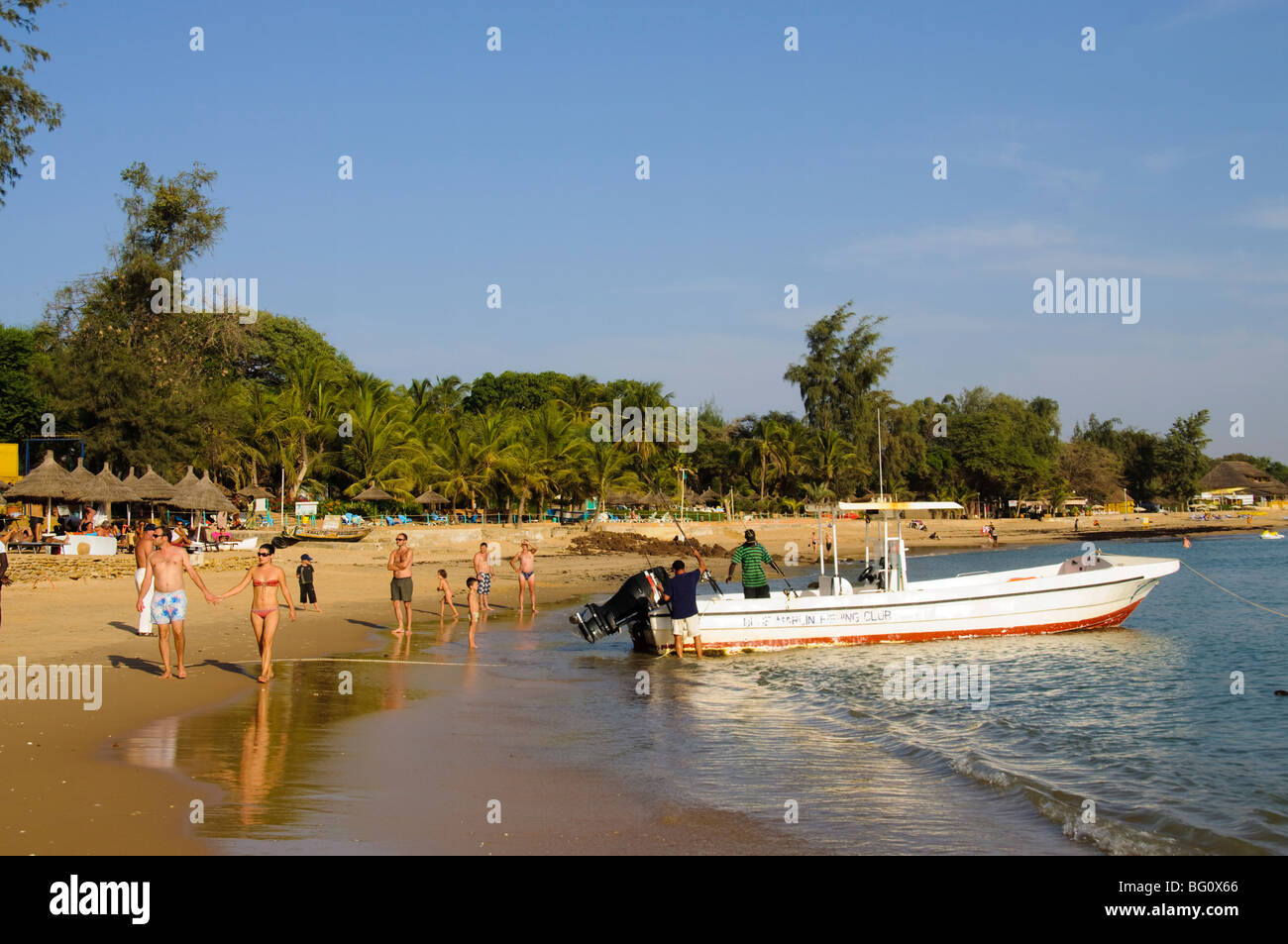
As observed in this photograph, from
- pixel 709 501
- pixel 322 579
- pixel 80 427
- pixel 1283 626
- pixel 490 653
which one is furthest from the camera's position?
pixel 709 501

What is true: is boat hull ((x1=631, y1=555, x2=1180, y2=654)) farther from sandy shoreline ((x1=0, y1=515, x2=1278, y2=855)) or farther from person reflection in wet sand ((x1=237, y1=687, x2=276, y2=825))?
person reflection in wet sand ((x1=237, y1=687, x2=276, y2=825))

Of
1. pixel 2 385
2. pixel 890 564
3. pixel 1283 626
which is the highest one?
pixel 2 385

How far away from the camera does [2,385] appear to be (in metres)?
50.8

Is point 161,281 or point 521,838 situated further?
point 161,281

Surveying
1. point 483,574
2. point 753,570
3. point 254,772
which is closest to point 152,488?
point 483,574

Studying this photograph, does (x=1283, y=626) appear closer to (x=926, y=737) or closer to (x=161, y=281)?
(x=926, y=737)

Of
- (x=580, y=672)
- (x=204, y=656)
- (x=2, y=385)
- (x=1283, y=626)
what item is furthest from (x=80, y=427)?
(x=1283, y=626)

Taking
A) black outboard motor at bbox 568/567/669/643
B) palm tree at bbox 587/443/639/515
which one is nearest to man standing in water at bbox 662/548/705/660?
black outboard motor at bbox 568/567/669/643

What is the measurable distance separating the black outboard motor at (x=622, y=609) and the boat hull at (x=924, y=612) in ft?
0.97

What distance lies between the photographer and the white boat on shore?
1569cm

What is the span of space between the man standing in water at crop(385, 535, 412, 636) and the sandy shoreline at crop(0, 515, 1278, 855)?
19.7 inches

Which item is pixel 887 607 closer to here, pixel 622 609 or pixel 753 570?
pixel 753 570
